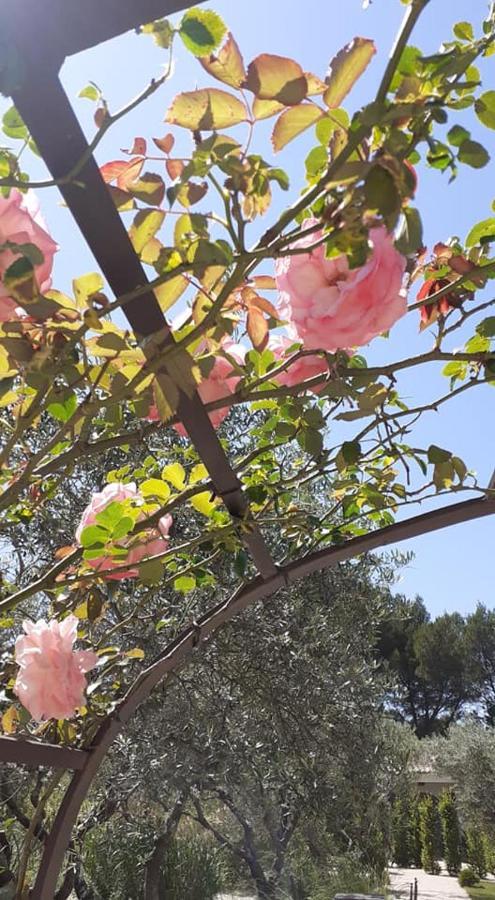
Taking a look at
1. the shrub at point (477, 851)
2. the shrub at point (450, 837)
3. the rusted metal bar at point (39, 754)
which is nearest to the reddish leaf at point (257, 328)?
the rusted metal bar at point (39, 754)

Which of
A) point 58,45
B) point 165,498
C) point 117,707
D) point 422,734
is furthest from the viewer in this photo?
point 422,734

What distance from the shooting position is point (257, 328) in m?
0.68

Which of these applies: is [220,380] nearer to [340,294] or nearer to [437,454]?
[340,294]

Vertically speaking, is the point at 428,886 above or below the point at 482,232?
below

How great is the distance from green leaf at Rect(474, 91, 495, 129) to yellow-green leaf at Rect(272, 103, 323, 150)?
0.14 m

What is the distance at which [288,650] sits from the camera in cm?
447

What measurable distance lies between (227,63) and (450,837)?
16343 millimetres

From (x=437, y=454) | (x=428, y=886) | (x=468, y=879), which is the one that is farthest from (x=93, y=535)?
(x=468, y=879)

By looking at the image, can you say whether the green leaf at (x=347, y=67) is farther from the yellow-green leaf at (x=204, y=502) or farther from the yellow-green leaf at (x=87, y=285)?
the yellow-green leaf at (x=204, y=502)

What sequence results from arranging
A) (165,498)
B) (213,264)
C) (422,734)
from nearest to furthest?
(213,264), (165,498), (422,734)

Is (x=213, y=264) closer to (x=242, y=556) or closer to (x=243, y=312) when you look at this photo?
(x=243, y=312)

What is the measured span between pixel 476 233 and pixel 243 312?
258mm

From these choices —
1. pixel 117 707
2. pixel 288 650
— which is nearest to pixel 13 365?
pixel 117 707

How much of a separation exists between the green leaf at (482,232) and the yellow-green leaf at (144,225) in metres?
0.36
